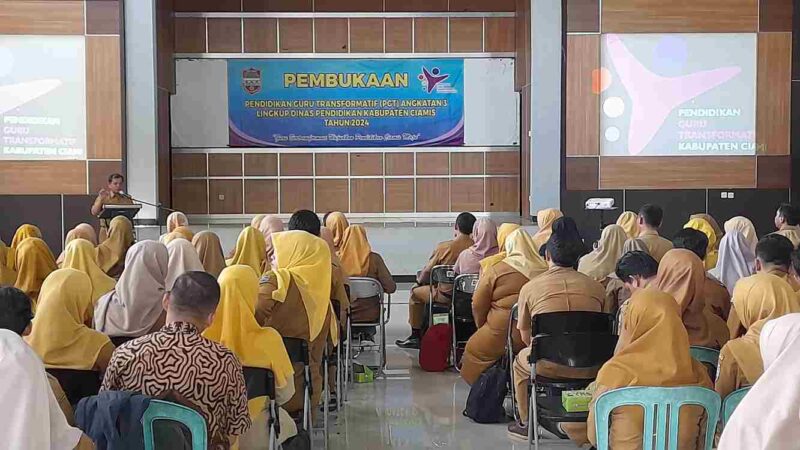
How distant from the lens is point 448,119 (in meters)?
13.8

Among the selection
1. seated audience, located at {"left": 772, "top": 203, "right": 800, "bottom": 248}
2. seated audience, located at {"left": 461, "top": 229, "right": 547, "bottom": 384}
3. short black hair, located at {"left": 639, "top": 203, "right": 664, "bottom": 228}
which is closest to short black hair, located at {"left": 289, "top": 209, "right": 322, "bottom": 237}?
seated audience, located at {"left": 461, "top": 229, "right": 547, "bottom": 384}

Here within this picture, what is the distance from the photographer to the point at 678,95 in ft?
39.3

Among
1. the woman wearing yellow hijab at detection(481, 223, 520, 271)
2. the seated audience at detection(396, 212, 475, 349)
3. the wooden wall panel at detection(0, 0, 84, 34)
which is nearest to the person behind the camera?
the woman wearing yellow hijab at detection(481, 223, 520, 271)

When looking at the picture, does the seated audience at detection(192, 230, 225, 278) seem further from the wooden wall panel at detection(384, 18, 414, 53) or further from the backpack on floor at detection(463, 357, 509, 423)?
the wooden wall panel at detection(384, 18, 414, 53)

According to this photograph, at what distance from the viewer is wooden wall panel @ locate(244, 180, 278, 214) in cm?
1373

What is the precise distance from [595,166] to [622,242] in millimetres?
5822

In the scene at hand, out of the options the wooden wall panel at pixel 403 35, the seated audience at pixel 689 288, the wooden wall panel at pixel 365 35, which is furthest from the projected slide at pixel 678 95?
the seated audience at pixel 689 288

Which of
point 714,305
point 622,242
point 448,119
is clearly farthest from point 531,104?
point 714,305

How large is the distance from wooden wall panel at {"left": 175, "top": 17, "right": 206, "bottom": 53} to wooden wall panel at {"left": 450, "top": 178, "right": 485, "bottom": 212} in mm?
4093

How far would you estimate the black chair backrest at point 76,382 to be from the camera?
3.43 metres

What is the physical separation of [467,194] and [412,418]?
332 inches

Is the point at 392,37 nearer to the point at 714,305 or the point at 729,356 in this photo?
the point at 714,305

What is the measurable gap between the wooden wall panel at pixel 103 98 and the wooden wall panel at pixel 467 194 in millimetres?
4771

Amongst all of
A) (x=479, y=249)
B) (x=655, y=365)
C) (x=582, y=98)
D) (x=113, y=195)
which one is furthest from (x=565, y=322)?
(x=582, y=98)
